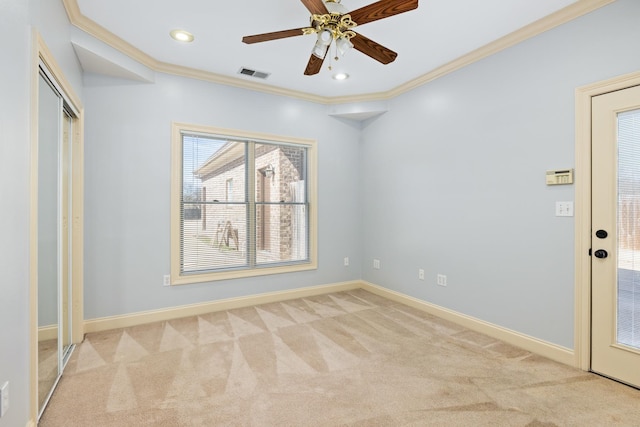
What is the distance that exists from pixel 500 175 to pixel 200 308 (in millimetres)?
3682

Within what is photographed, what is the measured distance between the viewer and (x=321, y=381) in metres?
2.33

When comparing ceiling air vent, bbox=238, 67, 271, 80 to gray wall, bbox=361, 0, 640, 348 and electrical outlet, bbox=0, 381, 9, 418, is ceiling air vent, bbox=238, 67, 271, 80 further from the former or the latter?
electrical outlet, bbox=0, 381, 9, 418

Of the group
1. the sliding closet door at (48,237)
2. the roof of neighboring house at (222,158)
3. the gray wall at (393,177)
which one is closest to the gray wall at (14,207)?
the gray wall at (393,177)

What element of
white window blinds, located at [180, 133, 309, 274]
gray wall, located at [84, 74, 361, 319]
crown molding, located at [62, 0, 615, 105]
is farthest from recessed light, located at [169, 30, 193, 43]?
white window blinds, located at [180, 133, 309, 274]

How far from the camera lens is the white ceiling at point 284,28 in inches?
99.2

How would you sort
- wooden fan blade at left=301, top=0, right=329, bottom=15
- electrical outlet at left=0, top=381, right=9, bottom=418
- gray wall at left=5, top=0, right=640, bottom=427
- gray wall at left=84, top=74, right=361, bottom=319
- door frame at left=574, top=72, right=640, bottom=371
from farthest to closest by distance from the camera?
gray wall at left=84, top=74, right=361, bottom=319 < door frame at left=574, top=72, right=640, bottom=371 < wooden fan blade at left=301, top=0, right=329, bottom=15 < gray wall at left=5, top=0, right=640, bottom=427 < electrical outlet at left=0, top=381, right=9, bottom=418

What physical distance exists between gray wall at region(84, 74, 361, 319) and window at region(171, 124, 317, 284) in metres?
0.13

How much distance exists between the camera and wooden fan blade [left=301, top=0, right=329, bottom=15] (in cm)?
191

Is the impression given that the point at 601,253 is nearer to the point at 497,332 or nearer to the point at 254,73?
the point at 497,332

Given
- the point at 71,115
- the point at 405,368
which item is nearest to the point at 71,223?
the point at 71,115

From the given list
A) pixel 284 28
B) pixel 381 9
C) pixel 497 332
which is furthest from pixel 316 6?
pixel 497 332

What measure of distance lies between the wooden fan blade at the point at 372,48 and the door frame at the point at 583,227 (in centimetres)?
156

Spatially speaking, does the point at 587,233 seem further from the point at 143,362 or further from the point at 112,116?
the point at 112,116

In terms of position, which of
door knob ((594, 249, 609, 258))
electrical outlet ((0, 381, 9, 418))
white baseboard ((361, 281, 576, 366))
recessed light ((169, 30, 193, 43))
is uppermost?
recessed light ((169, 30, 193, 43))
